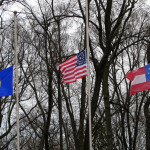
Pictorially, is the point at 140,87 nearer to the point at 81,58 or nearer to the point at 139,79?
the point at 139,79

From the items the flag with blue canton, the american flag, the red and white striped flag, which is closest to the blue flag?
the american flag

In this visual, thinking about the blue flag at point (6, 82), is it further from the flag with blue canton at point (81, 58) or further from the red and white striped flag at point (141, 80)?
the red and white striped flag at point (141, 80)

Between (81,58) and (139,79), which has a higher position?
(81,58)

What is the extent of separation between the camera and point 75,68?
1061 centimetres

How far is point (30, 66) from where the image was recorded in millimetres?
22469

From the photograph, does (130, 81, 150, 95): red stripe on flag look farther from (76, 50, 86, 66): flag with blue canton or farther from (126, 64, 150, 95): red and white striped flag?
(76, 50, 86, 66): flag with blue canton

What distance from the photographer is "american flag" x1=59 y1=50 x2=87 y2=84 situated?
1039 cm

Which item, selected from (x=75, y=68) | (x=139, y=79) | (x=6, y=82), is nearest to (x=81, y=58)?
(x=75, y=68)

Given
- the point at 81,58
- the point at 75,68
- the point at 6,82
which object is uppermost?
the point at 81,58

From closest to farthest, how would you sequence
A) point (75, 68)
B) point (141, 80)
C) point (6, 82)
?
point (6, 82) < point (75, 68) < point (141, 80)

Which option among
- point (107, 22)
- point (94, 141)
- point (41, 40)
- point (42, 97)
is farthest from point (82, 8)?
point (94, 141)

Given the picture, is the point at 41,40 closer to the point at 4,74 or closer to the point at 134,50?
the point at 134,50

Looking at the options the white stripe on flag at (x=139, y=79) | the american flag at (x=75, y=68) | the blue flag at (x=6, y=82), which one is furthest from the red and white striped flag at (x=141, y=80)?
the blue flag at (x=6, y=82)

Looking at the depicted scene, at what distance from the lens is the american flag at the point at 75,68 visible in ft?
34.1
